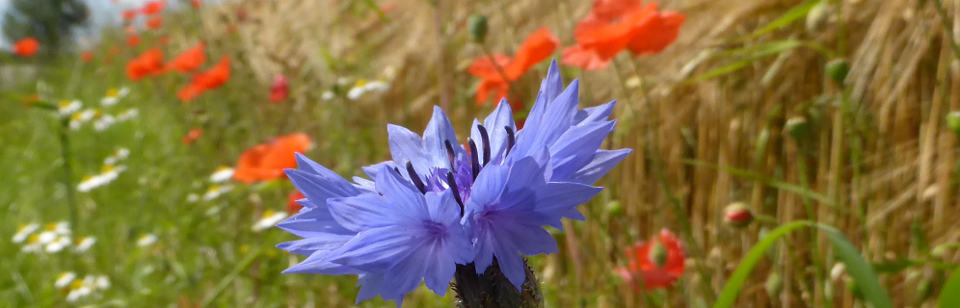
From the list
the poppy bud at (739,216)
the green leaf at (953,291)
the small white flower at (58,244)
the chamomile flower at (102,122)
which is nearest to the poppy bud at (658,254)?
the poppy bud at (739,216)

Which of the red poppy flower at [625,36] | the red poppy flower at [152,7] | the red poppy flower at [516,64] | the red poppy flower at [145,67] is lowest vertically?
the red poppy flower at [625,36]

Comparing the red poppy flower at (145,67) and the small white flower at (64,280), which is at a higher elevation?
the red poppy flower at (145,67)

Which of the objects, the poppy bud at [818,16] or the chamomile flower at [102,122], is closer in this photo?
the poppy bud at [818,16]

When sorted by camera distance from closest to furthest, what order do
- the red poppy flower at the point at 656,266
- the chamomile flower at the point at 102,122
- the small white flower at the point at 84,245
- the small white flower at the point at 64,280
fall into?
the red poppy flower at the point at 656,266 < the small white flower at the point at 64,280 < the small white flower at the point at 84,245 < the chamomile flower at the point at 102,122

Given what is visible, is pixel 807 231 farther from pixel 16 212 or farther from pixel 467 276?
pixel 16 212

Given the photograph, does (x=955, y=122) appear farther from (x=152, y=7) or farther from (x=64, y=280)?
(x=152, y=7)

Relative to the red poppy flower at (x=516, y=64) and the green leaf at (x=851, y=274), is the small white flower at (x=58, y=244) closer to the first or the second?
the red poppy flower at (x=516, y=64)

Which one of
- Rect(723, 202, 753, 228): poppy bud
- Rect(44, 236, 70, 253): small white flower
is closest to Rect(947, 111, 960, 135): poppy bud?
Rect(723, 202, 753, 228): poppy bud

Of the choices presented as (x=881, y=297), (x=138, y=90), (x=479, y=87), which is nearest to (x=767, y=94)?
(x=479, y=87)
